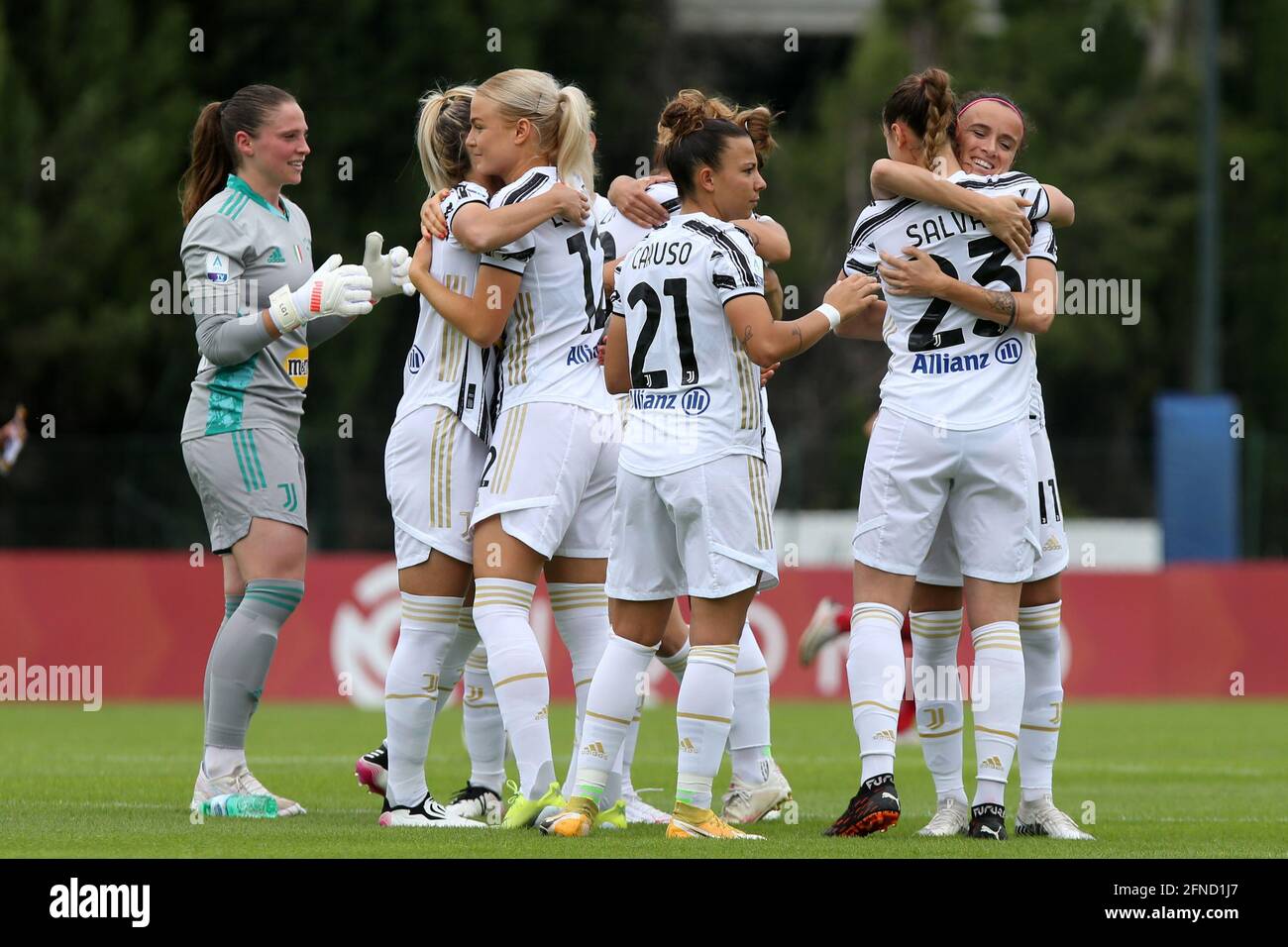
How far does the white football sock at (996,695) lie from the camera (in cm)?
650

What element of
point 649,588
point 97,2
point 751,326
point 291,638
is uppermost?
point 97,2

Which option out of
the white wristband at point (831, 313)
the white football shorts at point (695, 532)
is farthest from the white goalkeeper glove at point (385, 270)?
the white wristband at point (831, 313)

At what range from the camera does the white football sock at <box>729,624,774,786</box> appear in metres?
7.42

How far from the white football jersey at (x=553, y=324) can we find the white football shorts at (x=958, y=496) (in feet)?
3.09

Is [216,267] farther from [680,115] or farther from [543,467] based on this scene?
[680,115]

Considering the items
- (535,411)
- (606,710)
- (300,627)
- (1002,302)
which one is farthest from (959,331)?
(300,627)

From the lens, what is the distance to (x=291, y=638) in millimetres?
16609

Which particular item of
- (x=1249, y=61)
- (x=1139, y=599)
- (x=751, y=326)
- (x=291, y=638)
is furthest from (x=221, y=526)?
(x=1249, y=61)

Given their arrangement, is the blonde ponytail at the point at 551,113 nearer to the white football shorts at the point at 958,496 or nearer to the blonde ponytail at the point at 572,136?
the blonde ponytail at the point at 572,136

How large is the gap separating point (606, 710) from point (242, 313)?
6.73 ft

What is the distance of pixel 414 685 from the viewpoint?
681 cm

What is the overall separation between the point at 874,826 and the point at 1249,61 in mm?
33416
